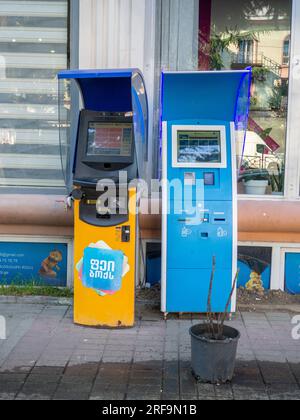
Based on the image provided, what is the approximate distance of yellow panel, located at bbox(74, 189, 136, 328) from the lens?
4.69m

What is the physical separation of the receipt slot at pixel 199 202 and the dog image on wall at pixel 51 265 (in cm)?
142

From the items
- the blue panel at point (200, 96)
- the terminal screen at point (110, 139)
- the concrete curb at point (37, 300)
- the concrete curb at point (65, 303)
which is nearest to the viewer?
the terminal screen at point (110, 139)

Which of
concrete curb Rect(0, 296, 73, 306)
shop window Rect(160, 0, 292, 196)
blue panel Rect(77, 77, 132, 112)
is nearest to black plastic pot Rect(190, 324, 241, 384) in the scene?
concrete curb Rect(0, 296, 73, 306)

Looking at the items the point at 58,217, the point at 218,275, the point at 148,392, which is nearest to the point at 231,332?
the point at 148,392

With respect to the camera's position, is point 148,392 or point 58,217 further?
point 58,217

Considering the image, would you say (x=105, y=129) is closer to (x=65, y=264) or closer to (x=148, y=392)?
(x=65, y=264)

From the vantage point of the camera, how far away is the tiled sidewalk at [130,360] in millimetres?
3746

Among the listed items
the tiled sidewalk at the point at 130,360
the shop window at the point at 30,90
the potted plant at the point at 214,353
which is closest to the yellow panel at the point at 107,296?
the tiled sidewalk at the point at 130,360

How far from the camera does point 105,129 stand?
4820 millimetres

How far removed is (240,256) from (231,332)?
1.87 m

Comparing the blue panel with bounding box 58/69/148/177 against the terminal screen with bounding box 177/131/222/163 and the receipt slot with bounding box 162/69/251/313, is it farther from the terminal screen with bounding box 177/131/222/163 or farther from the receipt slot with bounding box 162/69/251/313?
the terminal screen with bounding box 177/131/222/163

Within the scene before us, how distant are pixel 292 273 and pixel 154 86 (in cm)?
245

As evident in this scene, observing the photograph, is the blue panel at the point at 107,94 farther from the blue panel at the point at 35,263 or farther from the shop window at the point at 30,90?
the blue panel at the point at 35,263

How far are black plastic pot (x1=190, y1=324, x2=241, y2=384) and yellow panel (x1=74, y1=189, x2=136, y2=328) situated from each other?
3.26ft
